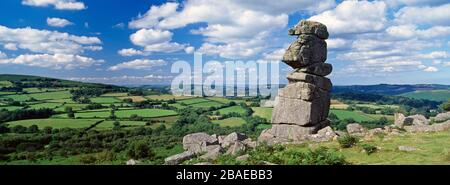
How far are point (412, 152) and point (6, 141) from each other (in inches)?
2684

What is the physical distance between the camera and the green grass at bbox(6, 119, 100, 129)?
77625 millimetres

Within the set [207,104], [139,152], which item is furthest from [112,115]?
[139,152]

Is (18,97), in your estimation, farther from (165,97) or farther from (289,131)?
(289,131)

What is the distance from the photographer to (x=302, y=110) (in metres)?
35.2

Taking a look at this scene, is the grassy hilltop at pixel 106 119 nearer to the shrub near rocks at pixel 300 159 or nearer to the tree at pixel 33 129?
the tree at pixel 33 129

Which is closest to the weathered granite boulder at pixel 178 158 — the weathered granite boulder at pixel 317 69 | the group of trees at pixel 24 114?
the weathered granite boulder at pixel 317 69

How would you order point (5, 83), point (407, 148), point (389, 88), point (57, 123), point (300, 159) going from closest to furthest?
point (300, 159) → point (407, 148) → point (57, 123) → point (5, 83) → point (389, 88)

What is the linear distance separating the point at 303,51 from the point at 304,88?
3227 mm

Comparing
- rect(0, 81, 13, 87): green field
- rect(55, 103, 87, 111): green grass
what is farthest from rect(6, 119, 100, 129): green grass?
rect(0, 81, 13, 87): green field

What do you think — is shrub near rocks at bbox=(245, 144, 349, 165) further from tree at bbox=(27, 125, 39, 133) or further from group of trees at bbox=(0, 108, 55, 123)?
group of trees at bbox=(0, 108, 55, 123)

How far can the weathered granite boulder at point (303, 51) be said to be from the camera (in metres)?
34.9
